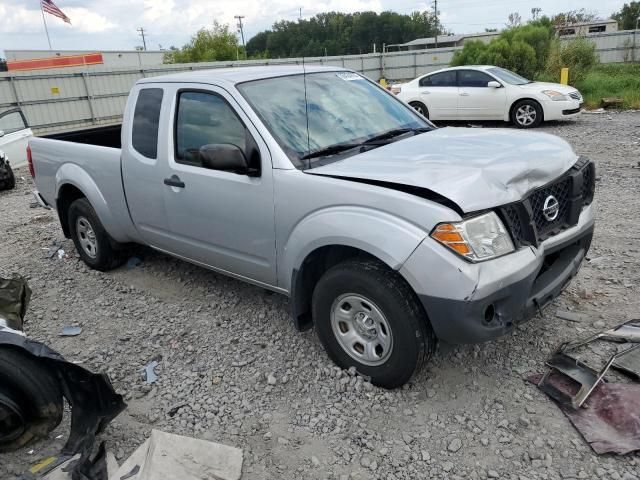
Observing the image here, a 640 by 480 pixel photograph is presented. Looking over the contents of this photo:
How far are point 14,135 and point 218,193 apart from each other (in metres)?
9.59

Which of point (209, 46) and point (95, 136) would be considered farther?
point (209, 46)

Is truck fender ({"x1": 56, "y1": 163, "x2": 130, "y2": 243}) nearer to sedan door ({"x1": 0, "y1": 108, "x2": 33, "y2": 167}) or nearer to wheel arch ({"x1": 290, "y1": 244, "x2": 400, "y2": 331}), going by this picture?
wheel arch ({"x1": 290, "y1": 244, "x2": 400, "y2": 331})

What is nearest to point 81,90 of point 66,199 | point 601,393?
point 66,199

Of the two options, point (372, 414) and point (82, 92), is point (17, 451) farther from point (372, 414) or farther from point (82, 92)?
point (82, 92)

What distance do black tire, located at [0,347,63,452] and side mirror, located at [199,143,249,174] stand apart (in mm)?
1470

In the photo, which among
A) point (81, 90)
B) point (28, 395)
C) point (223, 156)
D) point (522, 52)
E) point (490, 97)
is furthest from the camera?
point (81, 90)

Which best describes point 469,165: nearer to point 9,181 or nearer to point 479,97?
point 9,181

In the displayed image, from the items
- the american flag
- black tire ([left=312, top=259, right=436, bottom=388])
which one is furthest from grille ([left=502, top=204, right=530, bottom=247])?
the american flag

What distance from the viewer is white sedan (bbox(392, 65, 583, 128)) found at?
12391mm

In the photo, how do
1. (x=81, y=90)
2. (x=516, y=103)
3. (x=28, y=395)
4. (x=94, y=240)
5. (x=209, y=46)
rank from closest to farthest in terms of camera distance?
(x=28, y=395) < (x=94, y=240) < (x=516, y=103) < (x=81, y=90) < (x=209, y=46)

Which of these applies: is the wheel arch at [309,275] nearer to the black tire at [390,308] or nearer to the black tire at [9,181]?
the black tire at [390,308]

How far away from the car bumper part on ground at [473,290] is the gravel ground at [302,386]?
1.79ft

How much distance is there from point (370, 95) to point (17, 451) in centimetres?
337

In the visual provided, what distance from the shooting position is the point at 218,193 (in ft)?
12.1
